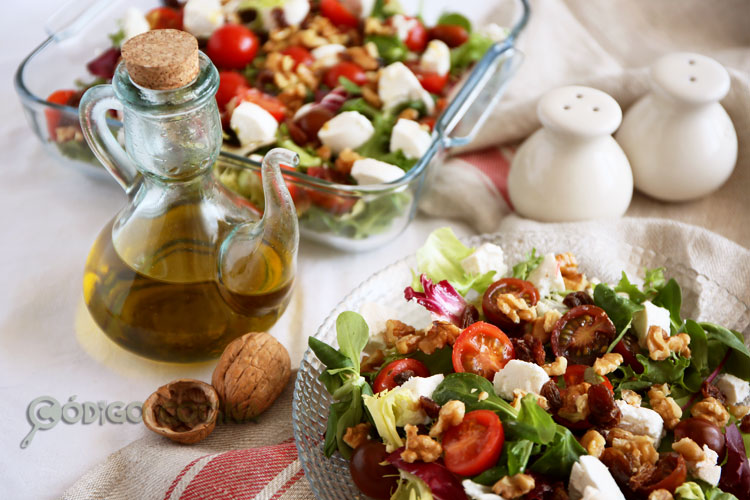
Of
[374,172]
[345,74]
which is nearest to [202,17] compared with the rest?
[345,74]

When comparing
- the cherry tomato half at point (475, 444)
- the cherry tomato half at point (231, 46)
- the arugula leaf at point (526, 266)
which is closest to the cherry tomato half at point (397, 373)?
the cherry tomato half at point (475, 444)

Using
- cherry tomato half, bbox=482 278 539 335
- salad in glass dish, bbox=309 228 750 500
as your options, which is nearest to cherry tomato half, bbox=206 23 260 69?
salad in glass dish, bbox=309 228 750 500

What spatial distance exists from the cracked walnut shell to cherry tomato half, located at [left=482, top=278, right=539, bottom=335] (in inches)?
14.0

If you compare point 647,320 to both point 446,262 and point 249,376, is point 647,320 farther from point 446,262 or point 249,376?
point 249,376

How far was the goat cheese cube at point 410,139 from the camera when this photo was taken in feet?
4.04

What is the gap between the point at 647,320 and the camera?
36.5 inches

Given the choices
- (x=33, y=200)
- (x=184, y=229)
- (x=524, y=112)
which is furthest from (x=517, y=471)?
(x=33, y=200)

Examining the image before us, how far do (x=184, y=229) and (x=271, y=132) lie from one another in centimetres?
32

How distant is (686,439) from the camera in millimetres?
805

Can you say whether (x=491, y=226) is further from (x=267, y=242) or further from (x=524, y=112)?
(x=267, y=242)

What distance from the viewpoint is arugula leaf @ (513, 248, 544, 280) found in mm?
1041

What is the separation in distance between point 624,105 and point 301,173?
622 mm

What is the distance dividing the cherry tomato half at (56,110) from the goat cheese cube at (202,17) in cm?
25

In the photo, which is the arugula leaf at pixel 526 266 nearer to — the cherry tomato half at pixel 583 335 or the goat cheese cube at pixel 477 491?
the cherry tomato half at pixel 583 335
